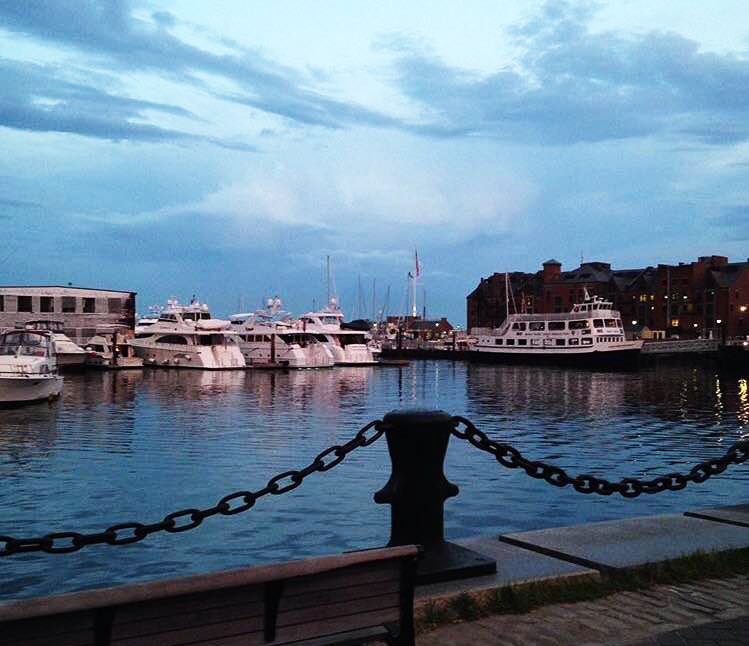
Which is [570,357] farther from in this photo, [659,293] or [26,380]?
[26,380]

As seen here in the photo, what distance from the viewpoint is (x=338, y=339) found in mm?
78938

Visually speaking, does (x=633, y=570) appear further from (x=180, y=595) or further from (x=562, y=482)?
(x=180, y=595)

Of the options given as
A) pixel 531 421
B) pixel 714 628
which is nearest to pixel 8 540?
pixel 714 628

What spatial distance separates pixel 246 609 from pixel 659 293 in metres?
122

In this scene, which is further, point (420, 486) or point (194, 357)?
point (194, 357)

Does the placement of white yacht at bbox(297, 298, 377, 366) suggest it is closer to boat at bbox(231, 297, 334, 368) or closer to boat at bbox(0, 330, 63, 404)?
boat at bbox(231, 297, 334, 368)

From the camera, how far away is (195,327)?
69.5 metres

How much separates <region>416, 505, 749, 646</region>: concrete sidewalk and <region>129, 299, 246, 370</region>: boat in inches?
2380

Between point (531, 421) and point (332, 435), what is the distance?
8.83 meters

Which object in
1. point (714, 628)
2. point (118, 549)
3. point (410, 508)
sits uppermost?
point (410, 508)

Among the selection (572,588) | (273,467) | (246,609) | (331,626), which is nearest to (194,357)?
(273,467)

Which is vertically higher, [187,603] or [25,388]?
[187,603]

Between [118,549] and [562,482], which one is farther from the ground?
[562,482]

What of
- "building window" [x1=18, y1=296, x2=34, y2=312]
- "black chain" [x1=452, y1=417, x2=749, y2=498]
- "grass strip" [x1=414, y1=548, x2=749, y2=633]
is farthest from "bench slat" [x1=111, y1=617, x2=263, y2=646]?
"building window" [x1=18, y1=296, x2=34, y2=312]
